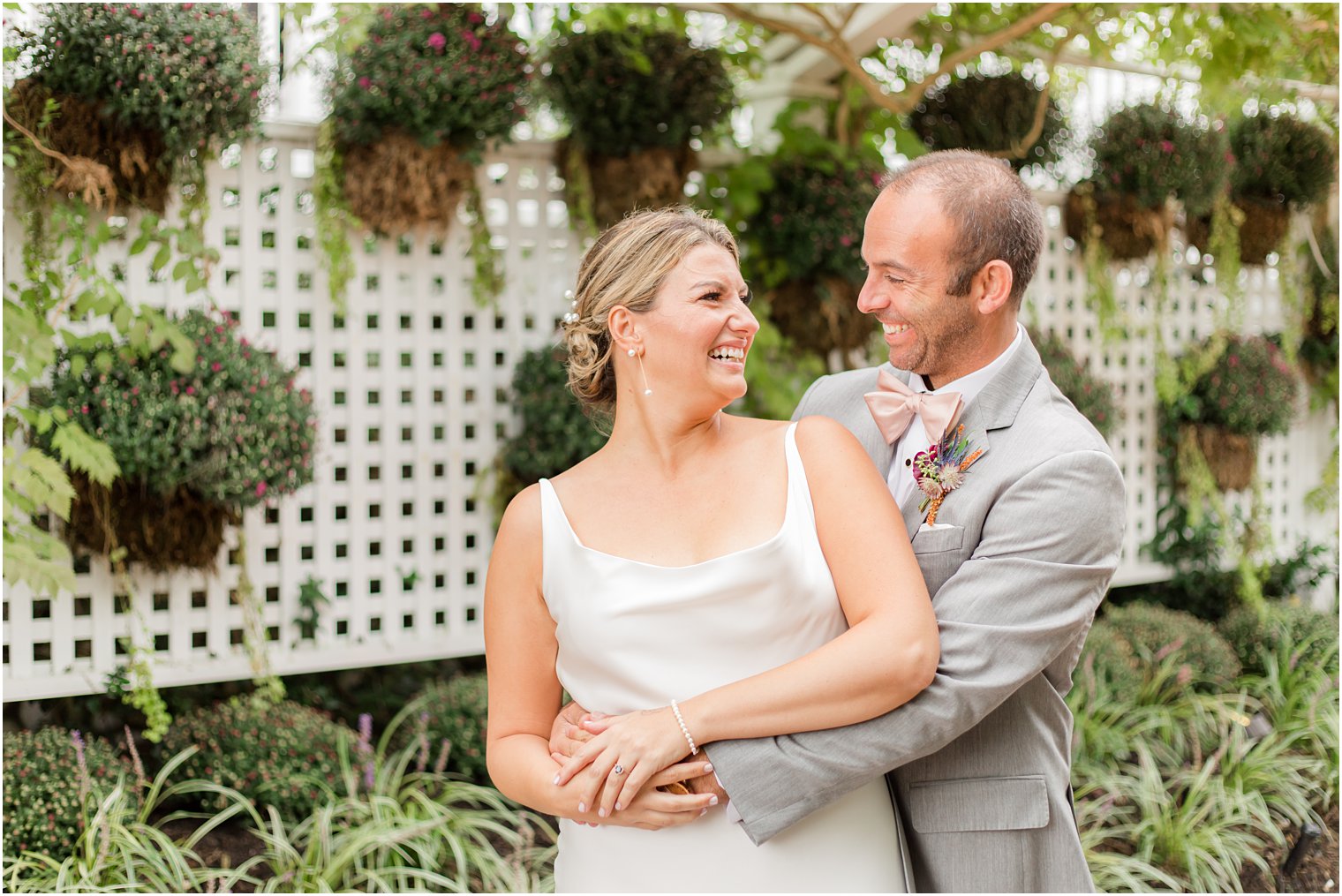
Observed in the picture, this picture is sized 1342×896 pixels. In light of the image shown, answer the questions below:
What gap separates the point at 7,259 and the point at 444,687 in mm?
2084

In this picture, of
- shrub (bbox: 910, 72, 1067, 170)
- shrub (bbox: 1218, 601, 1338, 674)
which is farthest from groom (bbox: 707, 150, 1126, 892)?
shrub (bbox: 1218, 601, 1338, 674)

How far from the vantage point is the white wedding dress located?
69.0 inches

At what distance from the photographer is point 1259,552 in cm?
616

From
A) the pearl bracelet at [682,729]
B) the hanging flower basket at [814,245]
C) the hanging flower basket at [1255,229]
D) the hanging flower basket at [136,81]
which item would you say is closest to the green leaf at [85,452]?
the hanging flower basket at [136,81]

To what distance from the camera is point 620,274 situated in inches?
73.9

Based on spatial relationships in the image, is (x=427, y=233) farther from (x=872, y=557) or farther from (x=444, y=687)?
(x=872, y=557)

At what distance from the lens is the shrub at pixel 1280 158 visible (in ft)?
19.6

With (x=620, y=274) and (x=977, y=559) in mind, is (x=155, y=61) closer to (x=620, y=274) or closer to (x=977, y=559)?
(x=620, y=274)

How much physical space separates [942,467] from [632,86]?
2.79m

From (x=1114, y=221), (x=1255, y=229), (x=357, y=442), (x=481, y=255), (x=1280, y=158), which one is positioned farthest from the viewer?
(x=1255, y=229)

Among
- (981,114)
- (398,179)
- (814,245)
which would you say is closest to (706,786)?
(398,179)

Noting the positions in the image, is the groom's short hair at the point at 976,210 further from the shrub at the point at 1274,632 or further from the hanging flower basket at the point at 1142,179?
the shrub at the point at 1274,632

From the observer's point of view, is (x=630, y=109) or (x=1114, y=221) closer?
(x=630, y=109)

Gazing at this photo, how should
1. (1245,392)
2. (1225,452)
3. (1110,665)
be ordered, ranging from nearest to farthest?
(1110,665) < (1245,392) < (1225,452)
